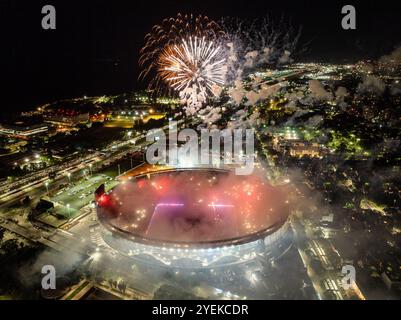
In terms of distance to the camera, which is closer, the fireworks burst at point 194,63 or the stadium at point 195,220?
the stadium at point 195,220

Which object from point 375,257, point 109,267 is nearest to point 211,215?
point 109,267

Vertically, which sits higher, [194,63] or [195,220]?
[194,63]

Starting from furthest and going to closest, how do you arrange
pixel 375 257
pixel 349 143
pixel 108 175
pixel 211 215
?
pixel 349 143 → pixel 108 175 → pixel 211 215 → pixel 375 257

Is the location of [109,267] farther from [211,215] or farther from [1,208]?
[1,208]

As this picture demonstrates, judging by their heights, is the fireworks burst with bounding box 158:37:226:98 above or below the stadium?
above

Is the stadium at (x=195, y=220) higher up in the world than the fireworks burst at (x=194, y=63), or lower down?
lower down

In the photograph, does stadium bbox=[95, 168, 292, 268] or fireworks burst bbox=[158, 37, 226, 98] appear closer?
stadium bbox=[95, 168, 292, 268]

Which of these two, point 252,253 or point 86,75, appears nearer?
point 252,253

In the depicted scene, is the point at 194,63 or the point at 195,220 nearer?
the point at 195,220
